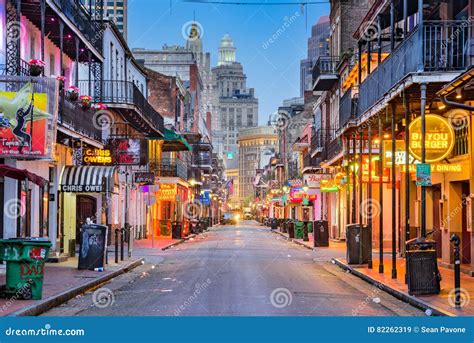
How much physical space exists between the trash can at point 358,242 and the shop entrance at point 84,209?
15.0 metres

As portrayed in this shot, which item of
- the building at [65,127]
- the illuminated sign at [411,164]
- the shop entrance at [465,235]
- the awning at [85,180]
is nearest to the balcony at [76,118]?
the building at [65,127]

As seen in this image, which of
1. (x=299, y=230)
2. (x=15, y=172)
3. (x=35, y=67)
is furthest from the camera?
(x=299, y=230)

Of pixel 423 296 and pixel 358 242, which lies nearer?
pixel 423 296

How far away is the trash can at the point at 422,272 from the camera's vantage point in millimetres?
16141

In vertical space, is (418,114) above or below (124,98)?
below

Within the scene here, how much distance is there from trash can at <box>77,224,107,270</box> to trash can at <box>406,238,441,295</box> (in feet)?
30.0

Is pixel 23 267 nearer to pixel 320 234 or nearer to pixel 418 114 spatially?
pixel 418 114

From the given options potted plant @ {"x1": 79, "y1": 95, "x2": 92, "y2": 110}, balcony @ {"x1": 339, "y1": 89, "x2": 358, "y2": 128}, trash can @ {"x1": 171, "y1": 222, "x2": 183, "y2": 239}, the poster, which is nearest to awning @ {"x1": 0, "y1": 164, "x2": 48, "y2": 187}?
the poster

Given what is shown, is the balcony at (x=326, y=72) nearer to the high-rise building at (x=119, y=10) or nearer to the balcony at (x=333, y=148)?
the balcony at (x=333, y=148)

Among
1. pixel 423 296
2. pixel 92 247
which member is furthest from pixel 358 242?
pixel 423 296

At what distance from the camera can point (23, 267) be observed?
14938 mm

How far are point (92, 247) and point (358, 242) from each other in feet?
26.0

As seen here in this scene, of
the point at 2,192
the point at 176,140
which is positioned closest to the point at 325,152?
the point at 176,140

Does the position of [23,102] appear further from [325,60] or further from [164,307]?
[325,60]
